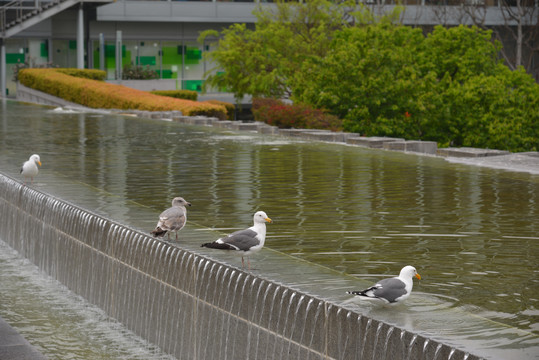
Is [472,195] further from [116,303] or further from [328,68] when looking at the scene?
[328,68]

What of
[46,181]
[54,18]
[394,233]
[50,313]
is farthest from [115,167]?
[54,18]

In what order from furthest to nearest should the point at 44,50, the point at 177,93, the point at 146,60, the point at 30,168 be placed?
the point at 146,60 → the point at 44,50 → the point at 177,93 → the point at 30,168

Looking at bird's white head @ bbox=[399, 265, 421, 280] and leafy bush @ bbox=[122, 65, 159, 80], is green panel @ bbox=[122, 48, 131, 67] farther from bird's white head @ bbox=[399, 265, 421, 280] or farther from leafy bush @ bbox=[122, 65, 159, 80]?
bird's white head @ bbox=[399, 265, 421, 280]

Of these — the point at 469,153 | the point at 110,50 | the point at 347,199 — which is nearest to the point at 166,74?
the point at 110,50

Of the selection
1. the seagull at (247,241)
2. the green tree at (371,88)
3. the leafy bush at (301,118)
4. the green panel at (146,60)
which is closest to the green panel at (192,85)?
Answer: the green panel at (146,60)

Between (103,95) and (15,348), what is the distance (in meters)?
34.9

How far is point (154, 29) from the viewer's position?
6325cm

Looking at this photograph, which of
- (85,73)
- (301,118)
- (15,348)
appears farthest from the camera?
(85,73)

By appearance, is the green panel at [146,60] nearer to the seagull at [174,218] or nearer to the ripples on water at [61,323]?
the ripples on water at [61,323]

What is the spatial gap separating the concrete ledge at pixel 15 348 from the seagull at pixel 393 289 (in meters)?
2.43

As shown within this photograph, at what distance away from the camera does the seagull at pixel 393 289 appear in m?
6.50

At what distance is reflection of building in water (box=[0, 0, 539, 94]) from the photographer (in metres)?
60.1

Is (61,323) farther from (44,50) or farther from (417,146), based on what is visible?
(44,50)

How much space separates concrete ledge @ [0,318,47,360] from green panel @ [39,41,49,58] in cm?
5513
